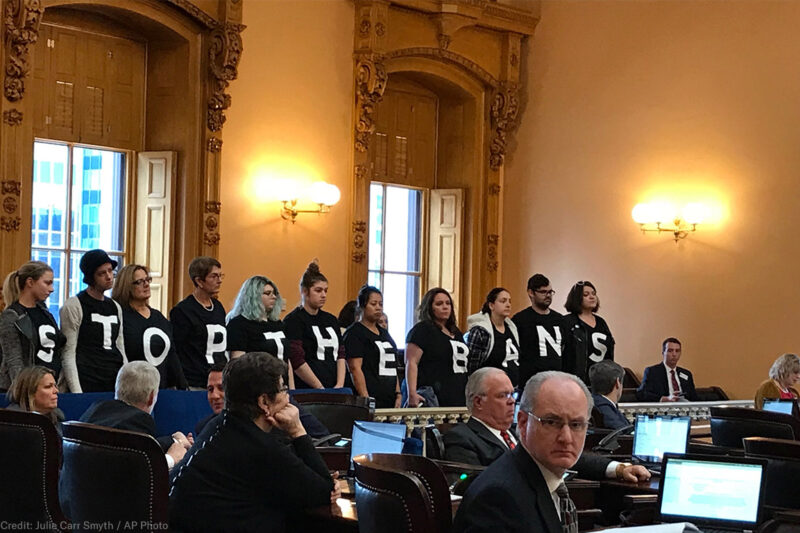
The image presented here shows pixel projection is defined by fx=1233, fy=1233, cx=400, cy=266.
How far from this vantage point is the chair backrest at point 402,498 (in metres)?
3.44

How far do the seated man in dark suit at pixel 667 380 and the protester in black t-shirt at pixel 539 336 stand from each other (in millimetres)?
2396

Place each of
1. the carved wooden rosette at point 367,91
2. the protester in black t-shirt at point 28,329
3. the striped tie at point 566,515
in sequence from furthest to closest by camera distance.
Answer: the carved wooden rosette at point 367,91
the protester in black t-shirt at point 28,329
the striped tie at point 566,515

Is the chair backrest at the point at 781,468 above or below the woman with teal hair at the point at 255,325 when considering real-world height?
below

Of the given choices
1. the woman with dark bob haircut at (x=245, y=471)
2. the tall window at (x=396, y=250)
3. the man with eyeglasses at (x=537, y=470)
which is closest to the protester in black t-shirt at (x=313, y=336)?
the woman with dark bob haircut at (x=245, y=471)

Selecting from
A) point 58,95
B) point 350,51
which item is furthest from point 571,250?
point 58,95

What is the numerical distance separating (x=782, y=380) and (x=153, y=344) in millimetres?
5356

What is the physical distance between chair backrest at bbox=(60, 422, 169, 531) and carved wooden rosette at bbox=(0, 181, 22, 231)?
222 inches

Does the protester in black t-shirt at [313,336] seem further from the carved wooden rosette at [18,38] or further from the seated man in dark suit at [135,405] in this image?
the seated man in dark suit at [135,405]

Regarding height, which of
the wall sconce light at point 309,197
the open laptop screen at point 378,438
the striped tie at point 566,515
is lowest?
the open laptop screen at point 378,438

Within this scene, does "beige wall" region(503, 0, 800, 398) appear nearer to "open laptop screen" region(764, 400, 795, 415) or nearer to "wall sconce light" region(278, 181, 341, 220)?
"open laptop screen" region(764, 400, 795, 415)

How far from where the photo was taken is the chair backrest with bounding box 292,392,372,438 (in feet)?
22.0

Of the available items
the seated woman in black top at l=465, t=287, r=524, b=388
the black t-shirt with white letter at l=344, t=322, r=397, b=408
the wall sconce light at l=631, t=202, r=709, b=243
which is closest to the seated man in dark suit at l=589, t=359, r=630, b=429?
the seated woman in black top at l=465, t=287, r=524, b=388

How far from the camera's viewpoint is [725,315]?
11992 mm

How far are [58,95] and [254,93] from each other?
185 cm
